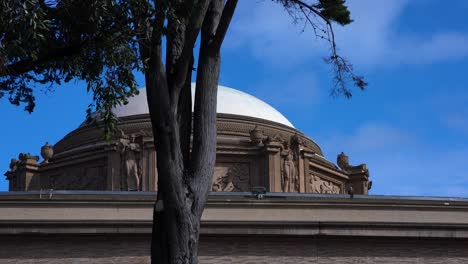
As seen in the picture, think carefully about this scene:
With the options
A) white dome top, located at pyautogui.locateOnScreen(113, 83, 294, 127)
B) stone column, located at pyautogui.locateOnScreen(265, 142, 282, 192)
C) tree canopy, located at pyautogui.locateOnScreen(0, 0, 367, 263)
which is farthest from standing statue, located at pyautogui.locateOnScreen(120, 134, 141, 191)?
tree canopy, located at pyautogui.locateOnScreen(0, 0, 367, 263)

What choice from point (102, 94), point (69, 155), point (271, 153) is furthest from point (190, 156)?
point (69, 155)

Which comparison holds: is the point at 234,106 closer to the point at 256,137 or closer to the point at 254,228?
the point at 256,137

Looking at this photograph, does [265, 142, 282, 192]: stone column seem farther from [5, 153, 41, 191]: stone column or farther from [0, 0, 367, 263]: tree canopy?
[0, 0, 367, 263]: tree canopy

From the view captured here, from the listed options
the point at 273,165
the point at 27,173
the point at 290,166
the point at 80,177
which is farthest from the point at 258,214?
the point at 27,173

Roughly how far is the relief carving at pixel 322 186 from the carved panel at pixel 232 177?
2306mm

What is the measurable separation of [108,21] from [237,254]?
7.51 metres

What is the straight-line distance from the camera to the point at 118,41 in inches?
428

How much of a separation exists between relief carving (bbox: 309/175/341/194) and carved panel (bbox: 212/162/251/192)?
7.57 feet

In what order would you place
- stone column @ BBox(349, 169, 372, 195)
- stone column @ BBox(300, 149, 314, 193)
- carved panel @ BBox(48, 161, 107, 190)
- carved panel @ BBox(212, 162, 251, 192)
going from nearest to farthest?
1. carved panel @ BBox(212, 162, 251, 192)
2. carved panel @ BBox(48, 161, 107, 190)
3. stone column @ BBox(300, 149, 314, 193)
4. stone column @ BBox(349, 169, 372, 195)

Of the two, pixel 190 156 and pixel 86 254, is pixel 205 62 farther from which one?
pixel 86 254

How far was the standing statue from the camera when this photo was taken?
84.2 ft

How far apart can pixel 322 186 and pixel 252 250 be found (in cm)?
1125

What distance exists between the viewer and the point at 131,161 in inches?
1019

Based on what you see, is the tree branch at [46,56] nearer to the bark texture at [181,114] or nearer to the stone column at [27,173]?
the bark texture at [181,114]
